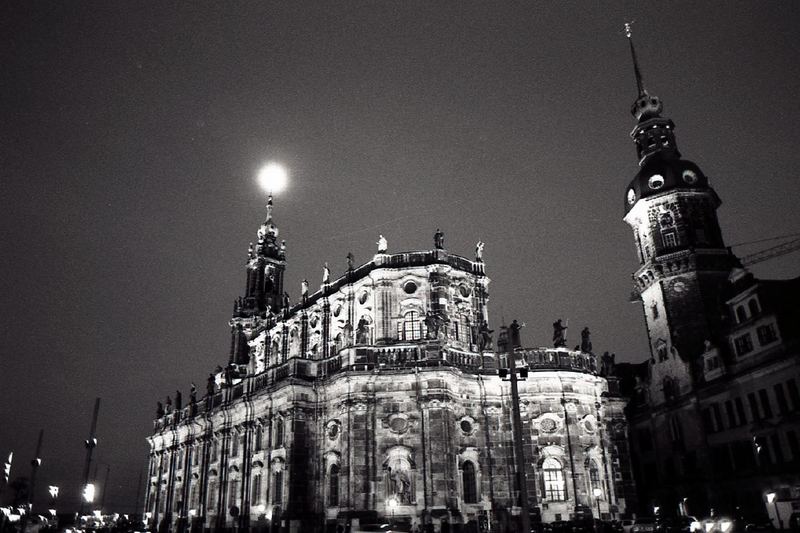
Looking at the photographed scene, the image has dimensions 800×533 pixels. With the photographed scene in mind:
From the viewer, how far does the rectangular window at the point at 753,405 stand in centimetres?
4272

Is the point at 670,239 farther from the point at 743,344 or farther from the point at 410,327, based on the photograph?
the point at 410,327

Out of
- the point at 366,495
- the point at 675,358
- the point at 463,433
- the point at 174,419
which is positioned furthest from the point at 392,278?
the point at 174,419

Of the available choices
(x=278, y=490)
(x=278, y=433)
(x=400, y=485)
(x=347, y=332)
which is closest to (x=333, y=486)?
(x=278, y=490)

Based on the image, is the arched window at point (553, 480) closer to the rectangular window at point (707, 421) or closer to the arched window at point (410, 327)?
the arched window at point (410, 327)

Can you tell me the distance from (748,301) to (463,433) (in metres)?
23.8

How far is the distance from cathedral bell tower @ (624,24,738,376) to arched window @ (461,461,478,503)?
73.6ft

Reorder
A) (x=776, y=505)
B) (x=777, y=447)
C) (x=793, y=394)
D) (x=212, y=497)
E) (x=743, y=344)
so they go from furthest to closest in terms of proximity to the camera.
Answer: (x=212, y=497) < (x=743, y=344) < (x=777, y=447) < (x=793, y=394) < (x=776, y=505)

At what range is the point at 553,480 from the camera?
131 feet

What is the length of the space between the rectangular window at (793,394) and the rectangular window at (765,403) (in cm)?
230

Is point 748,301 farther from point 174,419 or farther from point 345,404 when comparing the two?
Answer: point 174,419

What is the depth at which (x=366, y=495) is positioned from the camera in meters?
37.6

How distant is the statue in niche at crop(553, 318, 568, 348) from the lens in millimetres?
43875

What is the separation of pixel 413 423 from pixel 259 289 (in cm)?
3369

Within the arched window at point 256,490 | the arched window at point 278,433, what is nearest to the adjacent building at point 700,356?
the arched window at point 278,433
